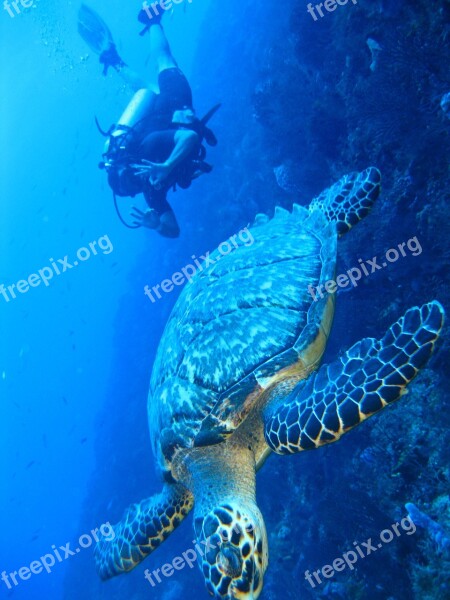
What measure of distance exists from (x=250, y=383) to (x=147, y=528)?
6.47 feet

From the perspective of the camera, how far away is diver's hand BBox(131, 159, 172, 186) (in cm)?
684

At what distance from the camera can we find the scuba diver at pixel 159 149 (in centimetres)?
711

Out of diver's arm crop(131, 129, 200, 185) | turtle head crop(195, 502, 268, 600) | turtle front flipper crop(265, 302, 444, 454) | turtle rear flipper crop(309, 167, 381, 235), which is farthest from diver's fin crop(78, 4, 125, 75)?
turtle head crop(195, 502, 268, 600)

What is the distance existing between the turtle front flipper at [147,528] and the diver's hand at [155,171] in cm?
529

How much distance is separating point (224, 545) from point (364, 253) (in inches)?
175

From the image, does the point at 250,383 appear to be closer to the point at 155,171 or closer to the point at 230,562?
the point at 230,562

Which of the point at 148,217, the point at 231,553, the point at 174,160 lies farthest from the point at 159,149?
the point at 231,553

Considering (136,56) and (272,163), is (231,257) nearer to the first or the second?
(272,163)

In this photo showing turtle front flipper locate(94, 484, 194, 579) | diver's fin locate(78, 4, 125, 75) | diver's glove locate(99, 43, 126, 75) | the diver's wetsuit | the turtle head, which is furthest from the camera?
diver's fin locate(78, 4, 125, 75)

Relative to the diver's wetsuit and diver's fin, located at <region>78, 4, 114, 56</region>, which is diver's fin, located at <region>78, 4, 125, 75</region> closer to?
diver's fin, located at <region>78, 4, 114, 56</region>

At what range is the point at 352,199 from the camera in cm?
439

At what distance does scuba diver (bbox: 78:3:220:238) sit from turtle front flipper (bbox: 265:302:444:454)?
5367 mm

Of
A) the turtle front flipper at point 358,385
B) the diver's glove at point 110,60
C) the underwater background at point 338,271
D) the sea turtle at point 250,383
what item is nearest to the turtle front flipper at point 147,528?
the sea turtle at point 250,383

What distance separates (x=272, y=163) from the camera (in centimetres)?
1148
